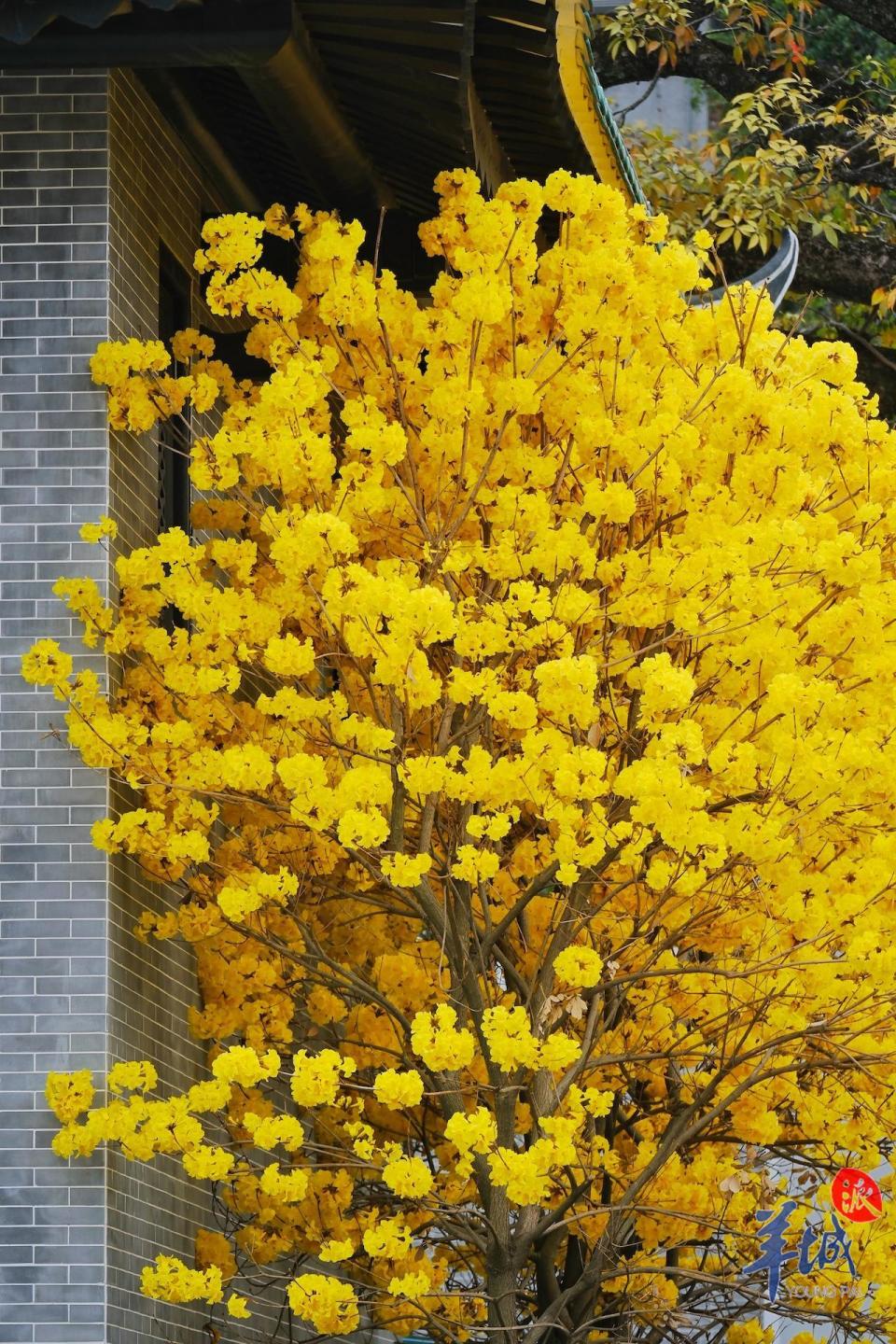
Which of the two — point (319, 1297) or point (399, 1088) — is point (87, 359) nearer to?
point (399, 1088)

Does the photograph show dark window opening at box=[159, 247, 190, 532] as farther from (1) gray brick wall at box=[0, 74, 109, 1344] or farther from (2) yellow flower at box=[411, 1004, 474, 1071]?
(2) yellow flower at box=[411, 1004, 474, 1071]

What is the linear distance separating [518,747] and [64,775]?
1901 mm

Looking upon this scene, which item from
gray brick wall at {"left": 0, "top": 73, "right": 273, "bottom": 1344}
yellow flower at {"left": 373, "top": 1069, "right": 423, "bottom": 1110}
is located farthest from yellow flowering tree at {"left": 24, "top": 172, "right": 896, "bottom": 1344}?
gray brick wall at {"left": 0, "top": 73, "right": 273, "bottom": 1344}

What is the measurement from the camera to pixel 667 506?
8344mm

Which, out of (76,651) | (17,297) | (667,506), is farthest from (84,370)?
(667,506)

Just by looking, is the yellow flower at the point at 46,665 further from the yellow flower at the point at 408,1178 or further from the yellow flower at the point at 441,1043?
the yellow flower at the point at 408,1178

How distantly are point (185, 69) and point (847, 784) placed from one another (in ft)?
12.3

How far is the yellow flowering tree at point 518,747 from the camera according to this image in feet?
23.4

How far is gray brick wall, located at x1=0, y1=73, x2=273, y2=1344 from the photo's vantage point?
23.4ft

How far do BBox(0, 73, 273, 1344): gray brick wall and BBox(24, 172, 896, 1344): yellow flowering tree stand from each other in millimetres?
163

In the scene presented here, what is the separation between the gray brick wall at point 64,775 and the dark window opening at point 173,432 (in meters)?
0.56

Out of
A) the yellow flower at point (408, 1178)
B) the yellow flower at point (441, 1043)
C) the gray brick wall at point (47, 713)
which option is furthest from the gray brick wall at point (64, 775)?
the yellow flower at point (441, 1043)

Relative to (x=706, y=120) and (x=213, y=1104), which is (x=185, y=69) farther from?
(x=706, y=120)

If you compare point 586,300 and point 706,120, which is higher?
point 706,120
